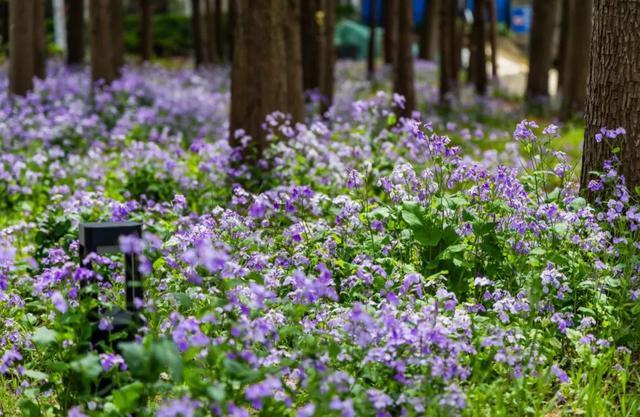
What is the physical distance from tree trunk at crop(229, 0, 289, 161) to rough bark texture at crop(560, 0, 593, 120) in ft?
20.3

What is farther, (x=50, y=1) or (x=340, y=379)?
(x=50, y=1)

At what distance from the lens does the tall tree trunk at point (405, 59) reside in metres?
12.1

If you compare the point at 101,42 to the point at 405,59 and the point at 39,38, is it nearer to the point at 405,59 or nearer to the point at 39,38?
the point at 39,38

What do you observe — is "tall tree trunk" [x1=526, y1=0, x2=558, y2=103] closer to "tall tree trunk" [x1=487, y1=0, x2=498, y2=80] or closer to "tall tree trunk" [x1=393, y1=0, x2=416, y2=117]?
"tall tree trunk" [x1=487, y1=0, x2=498, y2=80]

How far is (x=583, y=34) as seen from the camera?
13.8 m

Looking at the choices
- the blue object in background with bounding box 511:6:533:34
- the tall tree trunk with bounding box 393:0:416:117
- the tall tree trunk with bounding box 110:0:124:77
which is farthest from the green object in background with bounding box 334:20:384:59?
the tall tree trunk with bounding box 393:0:416:117

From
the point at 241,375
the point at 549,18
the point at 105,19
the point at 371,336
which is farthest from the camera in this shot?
the point at 549,18

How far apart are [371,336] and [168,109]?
33.1 ft

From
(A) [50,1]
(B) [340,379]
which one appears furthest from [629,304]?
(A) [50,1]

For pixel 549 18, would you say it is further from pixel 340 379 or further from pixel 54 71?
pixel 340 379

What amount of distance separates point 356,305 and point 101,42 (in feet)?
35.5

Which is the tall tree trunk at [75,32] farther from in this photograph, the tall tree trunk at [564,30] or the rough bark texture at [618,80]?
the rough bark texture at [618,80]

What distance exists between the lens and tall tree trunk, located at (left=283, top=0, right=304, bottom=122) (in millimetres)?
9719

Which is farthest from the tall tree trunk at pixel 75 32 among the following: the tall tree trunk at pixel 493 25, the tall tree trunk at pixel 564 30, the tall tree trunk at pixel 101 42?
the tall tree trunk at pixel 564 30
